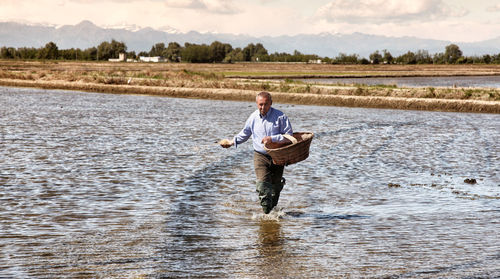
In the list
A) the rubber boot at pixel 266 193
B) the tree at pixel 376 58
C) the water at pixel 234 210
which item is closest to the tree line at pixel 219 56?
the tree at pixel 376 58

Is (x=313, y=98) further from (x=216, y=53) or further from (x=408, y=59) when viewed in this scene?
(x=216, y=53)

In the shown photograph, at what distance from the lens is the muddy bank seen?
112ft

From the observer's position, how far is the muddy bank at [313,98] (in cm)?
3425

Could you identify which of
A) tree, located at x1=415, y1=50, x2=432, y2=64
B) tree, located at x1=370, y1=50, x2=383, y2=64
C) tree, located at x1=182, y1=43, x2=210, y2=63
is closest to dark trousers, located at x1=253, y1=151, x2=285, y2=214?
tree, located at x1=370, y1=50, x2=383, y2=64

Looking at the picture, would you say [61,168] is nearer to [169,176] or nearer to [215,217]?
[169,176]

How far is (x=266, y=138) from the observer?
332 inches

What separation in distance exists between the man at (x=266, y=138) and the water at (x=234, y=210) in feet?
1.67

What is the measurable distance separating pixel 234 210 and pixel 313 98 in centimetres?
2950

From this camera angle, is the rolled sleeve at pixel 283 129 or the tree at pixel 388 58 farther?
the tree at pixel 388 58

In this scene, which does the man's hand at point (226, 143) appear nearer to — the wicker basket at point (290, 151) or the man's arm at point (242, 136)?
the man's arm at point (242, 136)

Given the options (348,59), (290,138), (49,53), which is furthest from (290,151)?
(49,53)

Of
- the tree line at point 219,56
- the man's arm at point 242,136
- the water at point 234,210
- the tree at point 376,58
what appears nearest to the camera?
the water at point 234,210

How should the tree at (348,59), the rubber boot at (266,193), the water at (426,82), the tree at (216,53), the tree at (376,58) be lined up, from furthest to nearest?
the tree at (216,53) → the tree at (376,58) → the tree at (348,59) → the water at (426,82) → the rubber boot at (266,193)

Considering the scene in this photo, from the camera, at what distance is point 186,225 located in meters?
8.98
